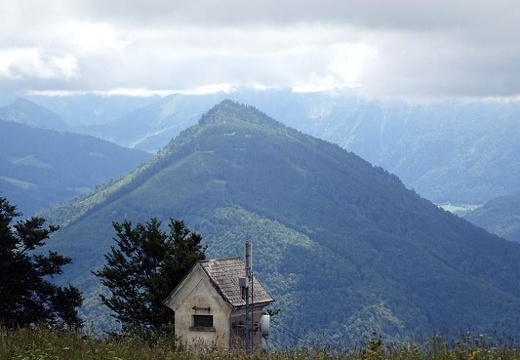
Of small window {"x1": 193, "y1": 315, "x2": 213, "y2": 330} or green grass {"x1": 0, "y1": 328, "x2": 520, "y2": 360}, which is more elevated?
small window {"x1": 193, "y1": 315, "x2": 213, "y2": 330}

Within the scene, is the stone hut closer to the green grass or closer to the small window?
the small window

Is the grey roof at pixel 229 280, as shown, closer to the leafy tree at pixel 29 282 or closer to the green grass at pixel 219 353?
the leafy tree at pixel 29 282

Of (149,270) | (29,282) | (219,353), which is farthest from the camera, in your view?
(149,270)

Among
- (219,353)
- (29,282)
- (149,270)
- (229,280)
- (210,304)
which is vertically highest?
(149,270)

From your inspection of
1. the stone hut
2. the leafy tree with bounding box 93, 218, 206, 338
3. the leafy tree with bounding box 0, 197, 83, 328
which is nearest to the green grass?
the stone hut

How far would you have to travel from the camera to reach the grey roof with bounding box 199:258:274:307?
28.8m

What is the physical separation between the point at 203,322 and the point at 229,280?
4.92ft

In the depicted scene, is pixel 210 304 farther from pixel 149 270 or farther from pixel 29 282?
pixel 29 282

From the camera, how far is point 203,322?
94.4 feet

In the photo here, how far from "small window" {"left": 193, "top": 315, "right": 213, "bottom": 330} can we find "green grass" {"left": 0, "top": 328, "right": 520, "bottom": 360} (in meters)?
13.0

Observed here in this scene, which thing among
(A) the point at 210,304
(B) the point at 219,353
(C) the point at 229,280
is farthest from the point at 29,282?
(B) the point at 219,353

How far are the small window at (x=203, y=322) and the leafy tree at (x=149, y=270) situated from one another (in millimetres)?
8151

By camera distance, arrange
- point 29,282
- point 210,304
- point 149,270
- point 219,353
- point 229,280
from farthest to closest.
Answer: point 149,270
point 29,282
point 229,280
point 210,304
point 219,353

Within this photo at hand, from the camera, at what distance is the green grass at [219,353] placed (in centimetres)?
1286
